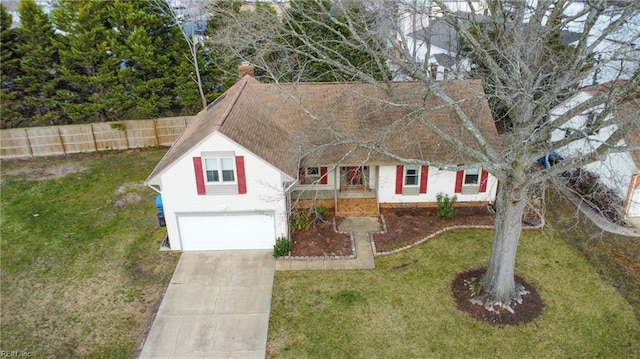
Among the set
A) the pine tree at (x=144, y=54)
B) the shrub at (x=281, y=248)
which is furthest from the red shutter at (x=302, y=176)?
the pine tree at (x=144, y=54)

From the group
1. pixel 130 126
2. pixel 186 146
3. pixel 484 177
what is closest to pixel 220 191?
pixel 186 146

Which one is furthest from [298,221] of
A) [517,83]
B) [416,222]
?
[517,83]

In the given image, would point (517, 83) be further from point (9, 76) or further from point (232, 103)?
point (9, 76)

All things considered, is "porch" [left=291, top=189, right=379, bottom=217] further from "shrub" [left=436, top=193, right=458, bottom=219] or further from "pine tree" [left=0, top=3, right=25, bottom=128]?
"pine tree" [left=0, top=3, right=25, bottom=128]

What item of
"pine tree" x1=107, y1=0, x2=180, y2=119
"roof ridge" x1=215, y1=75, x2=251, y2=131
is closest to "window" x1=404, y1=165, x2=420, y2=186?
"roof ridge" x1=215, y1=75, x2=251, y2=131

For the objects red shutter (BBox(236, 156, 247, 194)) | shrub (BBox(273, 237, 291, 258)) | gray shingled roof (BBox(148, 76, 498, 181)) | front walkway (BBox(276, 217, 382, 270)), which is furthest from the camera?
gray shingled roof (BBox(148, 76, 498, 181))

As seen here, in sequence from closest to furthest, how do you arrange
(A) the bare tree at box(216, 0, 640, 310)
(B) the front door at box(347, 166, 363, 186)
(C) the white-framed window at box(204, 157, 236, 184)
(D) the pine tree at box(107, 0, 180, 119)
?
(A) the bare tree at box(216, 0, 640, 310) → (C) the white-framed window at box(204, 157, 236, 184) → (B) the front door at box(347, 166, 363, 186) → (D) the pine tree at box(107, 0, 180, 119)
